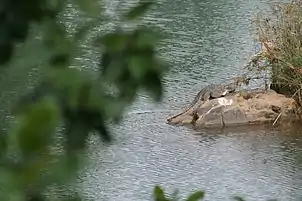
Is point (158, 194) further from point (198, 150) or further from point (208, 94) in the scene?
point (208, 94)

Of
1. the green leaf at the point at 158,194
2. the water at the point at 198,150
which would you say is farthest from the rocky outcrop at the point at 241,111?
the green leaf at the point at 158,194

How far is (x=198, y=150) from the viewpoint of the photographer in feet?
28.6

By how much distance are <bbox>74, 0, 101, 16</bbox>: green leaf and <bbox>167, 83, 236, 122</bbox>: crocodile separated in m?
8.95

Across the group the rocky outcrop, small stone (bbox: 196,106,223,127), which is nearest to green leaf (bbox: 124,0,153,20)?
the rocky outcrop

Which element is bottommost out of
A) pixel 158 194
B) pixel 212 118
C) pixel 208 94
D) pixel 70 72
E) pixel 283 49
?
pixel 212 118

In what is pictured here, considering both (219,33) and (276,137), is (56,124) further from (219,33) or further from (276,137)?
(219,33)

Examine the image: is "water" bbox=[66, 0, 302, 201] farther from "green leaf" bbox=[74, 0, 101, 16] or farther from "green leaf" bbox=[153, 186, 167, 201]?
"green leaf" bbox=[74, 0, 101, 16]

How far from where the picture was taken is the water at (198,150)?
23.9ft

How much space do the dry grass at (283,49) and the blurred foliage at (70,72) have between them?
8.96m

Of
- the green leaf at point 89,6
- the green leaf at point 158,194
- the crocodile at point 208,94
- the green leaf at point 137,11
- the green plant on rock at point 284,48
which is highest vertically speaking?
the green leaf at point 89,6

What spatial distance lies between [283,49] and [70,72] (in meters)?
9.19

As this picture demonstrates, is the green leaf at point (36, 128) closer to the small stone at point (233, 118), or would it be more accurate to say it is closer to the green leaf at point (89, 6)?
the green leaf at point (89, 6)

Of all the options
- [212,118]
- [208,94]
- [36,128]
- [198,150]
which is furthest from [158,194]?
[208,94]

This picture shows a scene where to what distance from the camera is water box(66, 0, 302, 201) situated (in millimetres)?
7293
